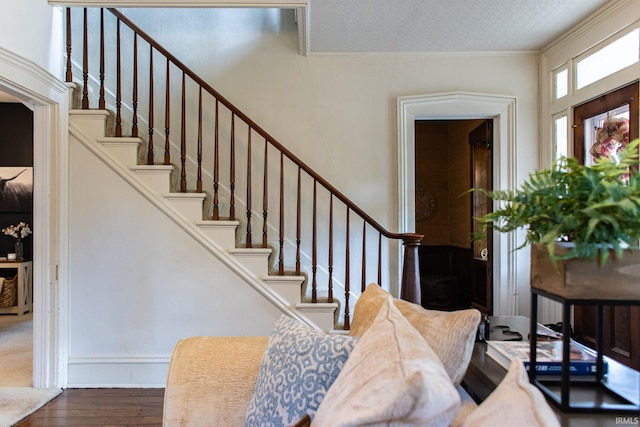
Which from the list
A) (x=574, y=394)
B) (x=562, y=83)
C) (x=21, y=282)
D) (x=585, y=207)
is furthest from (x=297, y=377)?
(x=21, y=282)

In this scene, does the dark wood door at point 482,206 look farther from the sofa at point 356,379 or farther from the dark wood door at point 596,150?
the sofa at point 356,379

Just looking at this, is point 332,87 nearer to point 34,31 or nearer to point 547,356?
point 34,31

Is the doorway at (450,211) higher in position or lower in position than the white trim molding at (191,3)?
lower

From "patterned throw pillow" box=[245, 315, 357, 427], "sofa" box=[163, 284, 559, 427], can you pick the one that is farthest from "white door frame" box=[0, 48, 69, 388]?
"patterned throw pillow" box=[245, 315, 357, 427]

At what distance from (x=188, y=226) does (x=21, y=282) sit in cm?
341

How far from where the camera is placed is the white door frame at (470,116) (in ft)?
12.1

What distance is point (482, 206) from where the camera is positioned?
4.32 meters

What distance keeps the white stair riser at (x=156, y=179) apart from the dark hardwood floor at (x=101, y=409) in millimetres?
1436

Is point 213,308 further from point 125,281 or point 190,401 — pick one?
point 190,401

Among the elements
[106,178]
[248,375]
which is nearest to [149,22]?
[106,178]

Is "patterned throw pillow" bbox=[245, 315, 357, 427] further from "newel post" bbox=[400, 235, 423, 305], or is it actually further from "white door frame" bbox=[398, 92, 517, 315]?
"white door frame" bbox=[398, 92, 517, 315]

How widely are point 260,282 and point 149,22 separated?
2686 millimetres

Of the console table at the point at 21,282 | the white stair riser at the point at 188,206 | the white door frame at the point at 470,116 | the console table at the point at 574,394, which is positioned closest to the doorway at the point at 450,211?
the white door frame at the point at 470,116

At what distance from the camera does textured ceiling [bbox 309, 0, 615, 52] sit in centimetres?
286
